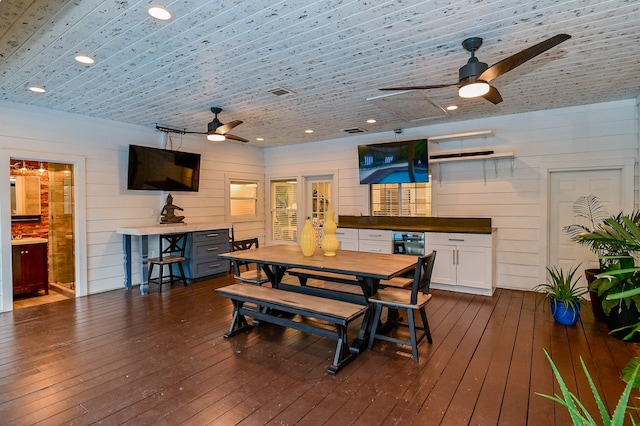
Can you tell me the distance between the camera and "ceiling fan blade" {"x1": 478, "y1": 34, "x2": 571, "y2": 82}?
90.9 inches

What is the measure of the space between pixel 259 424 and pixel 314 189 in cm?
558

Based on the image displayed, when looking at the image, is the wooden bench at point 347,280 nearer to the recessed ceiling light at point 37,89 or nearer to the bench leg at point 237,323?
the bench leg at point 237,323

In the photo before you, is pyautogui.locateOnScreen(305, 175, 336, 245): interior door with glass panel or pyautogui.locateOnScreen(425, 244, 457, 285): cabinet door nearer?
pyautogui.locateOnScreen(425, 244, 457, 285): cabinet door

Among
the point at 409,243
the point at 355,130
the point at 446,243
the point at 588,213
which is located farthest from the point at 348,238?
the point at 588,213

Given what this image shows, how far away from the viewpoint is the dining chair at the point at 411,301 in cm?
295

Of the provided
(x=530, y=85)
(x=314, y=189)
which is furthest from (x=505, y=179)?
(x=314, y=189)

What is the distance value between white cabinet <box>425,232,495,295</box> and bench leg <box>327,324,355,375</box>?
8.77ft

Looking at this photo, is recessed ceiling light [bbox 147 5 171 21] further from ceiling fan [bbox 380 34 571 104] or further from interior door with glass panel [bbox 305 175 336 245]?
interior door with glass panel [bbox 305 175 336 245]

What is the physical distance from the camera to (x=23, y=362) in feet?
9.62

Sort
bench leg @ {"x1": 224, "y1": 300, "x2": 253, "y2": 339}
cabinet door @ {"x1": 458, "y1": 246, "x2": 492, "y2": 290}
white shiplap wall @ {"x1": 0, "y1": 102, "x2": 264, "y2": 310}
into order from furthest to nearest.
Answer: cabinet door @ {"x1": 458, "y1": 246, "x2": 492, "y2": 290} → white shiplap wall @ {"x1": 0, "y1": 102, "x2": 264, "y2": 310} → bench leg @ {"x1": 224, "y1": 300, "x2": 253, "y2": 339}

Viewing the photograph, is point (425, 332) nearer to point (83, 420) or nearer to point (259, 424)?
point (259, 424)

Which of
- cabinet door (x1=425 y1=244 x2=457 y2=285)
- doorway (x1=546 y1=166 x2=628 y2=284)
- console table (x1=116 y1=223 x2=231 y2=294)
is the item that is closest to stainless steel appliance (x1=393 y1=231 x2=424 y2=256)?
cabinet door (x1=425 y1=244 x2=457 y2=285)

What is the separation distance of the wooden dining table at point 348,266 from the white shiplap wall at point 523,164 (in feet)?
8.07

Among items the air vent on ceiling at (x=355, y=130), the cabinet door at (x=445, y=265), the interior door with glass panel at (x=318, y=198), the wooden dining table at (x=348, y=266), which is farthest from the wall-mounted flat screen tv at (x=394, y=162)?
the wooden dining table at (x=348, y=266)
